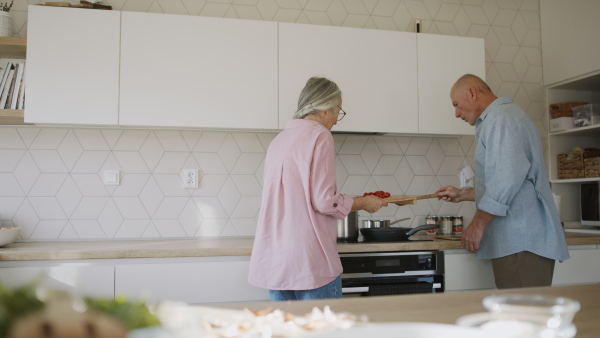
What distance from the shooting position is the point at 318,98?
7.07 ft

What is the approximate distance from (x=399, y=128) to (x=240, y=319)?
2315mm

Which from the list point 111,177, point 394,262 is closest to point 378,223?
point 394,262

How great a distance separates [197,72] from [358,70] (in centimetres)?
92

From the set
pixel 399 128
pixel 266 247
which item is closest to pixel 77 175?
pixel 266 247

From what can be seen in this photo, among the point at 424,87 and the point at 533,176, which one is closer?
the point at 533,176

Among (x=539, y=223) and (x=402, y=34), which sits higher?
(x=402, y=34)

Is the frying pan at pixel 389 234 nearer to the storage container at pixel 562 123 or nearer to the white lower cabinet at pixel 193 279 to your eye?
the white lower cabinet at pixel 193 279

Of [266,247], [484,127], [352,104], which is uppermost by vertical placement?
[352,104]

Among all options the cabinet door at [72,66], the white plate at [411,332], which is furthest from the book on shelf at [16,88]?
the white plate at [411,332]

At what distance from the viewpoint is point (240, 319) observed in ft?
2.55

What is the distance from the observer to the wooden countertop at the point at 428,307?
0.89m

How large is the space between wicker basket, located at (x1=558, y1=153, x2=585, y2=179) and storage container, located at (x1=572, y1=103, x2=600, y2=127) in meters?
0.22

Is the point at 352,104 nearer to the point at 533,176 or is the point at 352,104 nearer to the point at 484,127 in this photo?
the point at 484,127

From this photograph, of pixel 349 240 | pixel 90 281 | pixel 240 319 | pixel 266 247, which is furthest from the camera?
pixel 349 240
